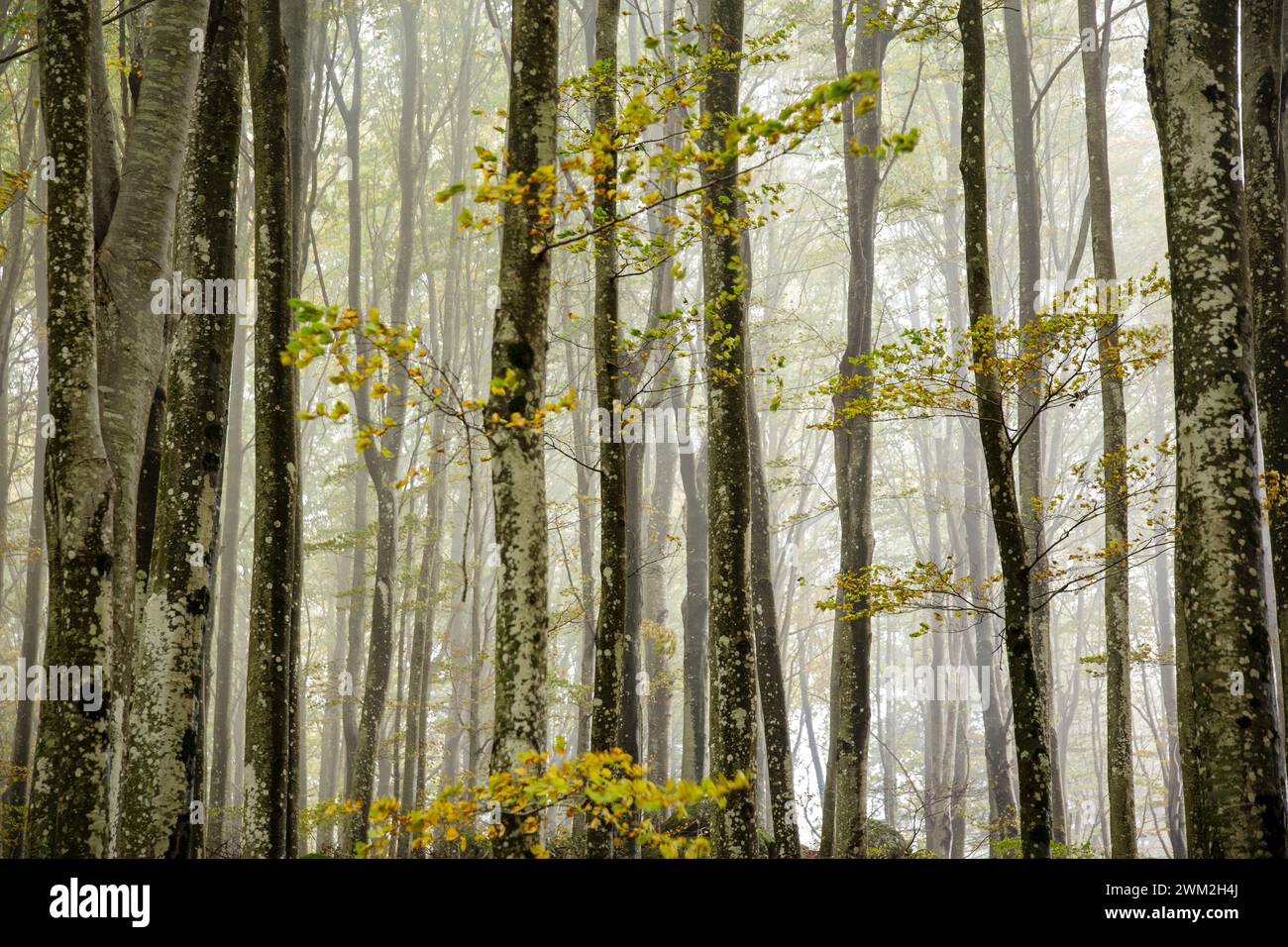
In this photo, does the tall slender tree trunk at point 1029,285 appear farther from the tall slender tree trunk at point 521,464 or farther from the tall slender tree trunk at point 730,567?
the tall slender tree trunk at point 521,464

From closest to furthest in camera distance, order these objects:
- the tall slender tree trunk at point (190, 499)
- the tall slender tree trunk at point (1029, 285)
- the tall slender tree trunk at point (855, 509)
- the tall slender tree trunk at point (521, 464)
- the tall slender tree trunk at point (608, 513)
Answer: the tall slender tree trunk at point (521, 464), the tall slender tree trunk at point (190, 499), the tall slender tree trunk at point (608, 513), the tall slender tree trunk at point (855, 509), the tall slender tree trunk at point (1029, 285)

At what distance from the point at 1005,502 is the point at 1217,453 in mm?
2436

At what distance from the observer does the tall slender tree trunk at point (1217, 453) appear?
477 cm

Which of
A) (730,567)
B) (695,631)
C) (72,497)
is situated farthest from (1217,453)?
(695,631)

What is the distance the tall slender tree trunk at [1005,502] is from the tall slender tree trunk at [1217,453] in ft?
5.53

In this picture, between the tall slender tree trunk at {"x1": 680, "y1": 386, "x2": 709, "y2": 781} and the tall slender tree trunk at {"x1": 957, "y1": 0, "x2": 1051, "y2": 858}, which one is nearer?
the tall slender tree trunk at {"x1": 957, "y1": 0, "x2": 1051, "y2": 858}

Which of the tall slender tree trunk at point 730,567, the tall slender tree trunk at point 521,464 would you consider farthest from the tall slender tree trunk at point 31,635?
the tall slender tree trunk at point 521,464

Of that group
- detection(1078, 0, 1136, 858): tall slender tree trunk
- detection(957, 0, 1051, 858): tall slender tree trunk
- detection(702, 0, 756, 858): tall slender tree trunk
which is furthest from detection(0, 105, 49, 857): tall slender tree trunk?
detection(1078, 0, 1136, 858): tall slender tree trunk

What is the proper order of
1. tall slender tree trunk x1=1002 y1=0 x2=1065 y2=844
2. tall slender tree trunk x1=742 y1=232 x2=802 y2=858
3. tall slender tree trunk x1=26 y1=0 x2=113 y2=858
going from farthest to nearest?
tall slender tree trunk x1=1002 y1=0 x2=1065 y2=844, tall slender tree trunk x1=742 y1=232 x2=802 y2=858, tall slender tree trunk x1=26 y1=0 x2=113 y2=858

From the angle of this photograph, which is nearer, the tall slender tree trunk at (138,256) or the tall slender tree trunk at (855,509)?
the tall slender tree trunk at (138,256)

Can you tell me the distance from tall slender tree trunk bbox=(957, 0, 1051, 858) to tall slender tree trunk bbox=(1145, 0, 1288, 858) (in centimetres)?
169

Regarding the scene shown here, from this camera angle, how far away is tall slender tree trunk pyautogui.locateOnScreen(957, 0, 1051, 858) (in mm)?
7047

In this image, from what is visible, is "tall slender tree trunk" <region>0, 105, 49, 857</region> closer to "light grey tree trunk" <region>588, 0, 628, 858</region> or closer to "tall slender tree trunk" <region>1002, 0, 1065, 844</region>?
"light grey tree trunk" <region>588, 0, 628, 858</region>
